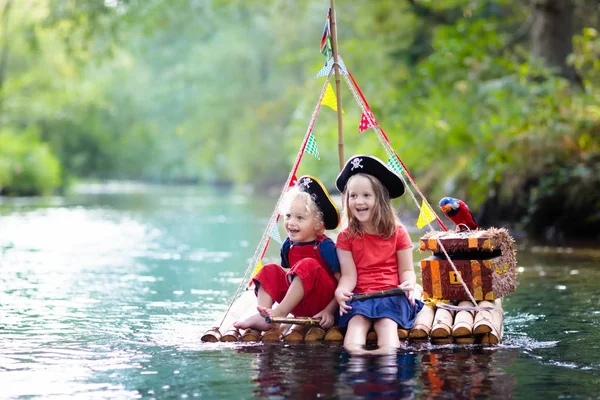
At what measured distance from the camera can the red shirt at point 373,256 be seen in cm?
685

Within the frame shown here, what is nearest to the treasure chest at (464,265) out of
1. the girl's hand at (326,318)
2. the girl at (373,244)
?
the girl at (373,244)

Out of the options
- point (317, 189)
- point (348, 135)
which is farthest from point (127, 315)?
point (348, 135)

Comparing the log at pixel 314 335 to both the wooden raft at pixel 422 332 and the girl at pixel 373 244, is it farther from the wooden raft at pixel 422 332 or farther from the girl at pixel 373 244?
the girl at pixel 373 244

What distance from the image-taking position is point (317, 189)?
6996 mm

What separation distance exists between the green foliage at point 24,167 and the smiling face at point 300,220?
27704mm

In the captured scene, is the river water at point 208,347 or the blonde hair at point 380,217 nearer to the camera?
the river water at point 208,347

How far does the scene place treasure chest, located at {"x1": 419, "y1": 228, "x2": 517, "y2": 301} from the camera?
7.34 m

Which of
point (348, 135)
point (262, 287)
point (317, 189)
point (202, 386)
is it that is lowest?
point (202, 386)

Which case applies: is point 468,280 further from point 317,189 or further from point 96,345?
point 96,345

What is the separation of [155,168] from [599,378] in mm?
68269

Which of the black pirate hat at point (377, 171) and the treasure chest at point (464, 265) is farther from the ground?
the black pirate hat at point (377, 171)

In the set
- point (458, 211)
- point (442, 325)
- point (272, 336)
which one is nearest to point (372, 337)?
point (442, 325)

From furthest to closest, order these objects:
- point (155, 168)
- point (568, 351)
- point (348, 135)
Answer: point (155, 168)
point (348, 135)
point (568, 351)

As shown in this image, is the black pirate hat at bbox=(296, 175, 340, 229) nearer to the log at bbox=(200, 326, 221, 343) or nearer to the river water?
the river water
